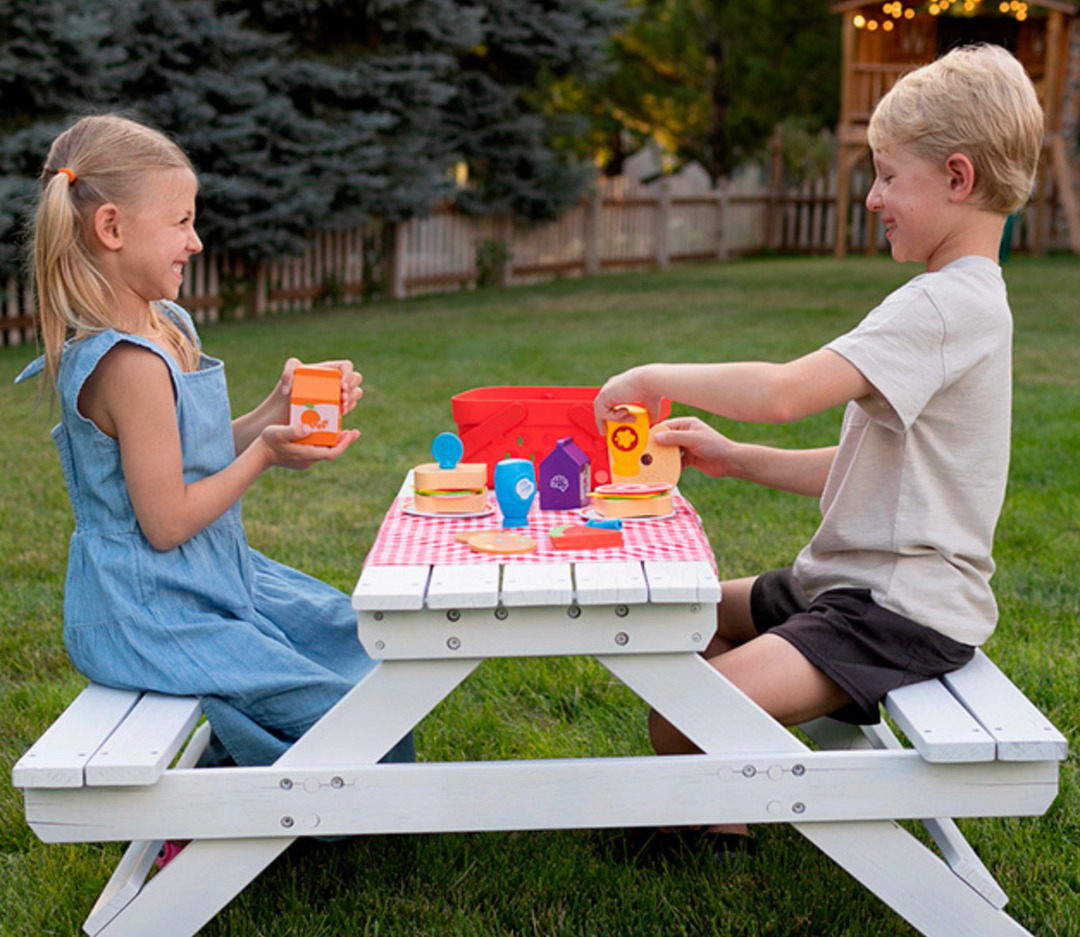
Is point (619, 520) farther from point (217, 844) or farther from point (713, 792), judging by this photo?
point (217, 844)

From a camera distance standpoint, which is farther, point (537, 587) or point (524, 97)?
point (524, 97)

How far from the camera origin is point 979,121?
2131mm

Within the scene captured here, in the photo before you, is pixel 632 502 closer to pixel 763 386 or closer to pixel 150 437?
pixel 763 386

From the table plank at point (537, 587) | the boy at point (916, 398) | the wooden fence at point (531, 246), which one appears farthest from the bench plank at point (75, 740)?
the wooden fence at point (531, 246)

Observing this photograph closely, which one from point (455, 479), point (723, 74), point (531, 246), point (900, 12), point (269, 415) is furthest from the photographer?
point (723, 74)

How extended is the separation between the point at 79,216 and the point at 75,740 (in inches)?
35.6

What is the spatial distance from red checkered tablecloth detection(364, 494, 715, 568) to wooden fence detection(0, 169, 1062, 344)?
6.68 metres

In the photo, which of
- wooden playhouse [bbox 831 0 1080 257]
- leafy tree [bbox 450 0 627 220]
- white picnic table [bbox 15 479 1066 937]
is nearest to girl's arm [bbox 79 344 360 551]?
white picnic table [bbox 15 479 1066 937]

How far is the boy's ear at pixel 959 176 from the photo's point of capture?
84.7 inches

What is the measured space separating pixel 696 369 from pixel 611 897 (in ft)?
3.28

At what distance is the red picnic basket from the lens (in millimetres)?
2592

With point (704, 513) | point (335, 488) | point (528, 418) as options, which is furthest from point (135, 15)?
point (528, 418)

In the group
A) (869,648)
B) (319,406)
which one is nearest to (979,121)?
(869,648)

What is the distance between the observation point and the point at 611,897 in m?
2.40
